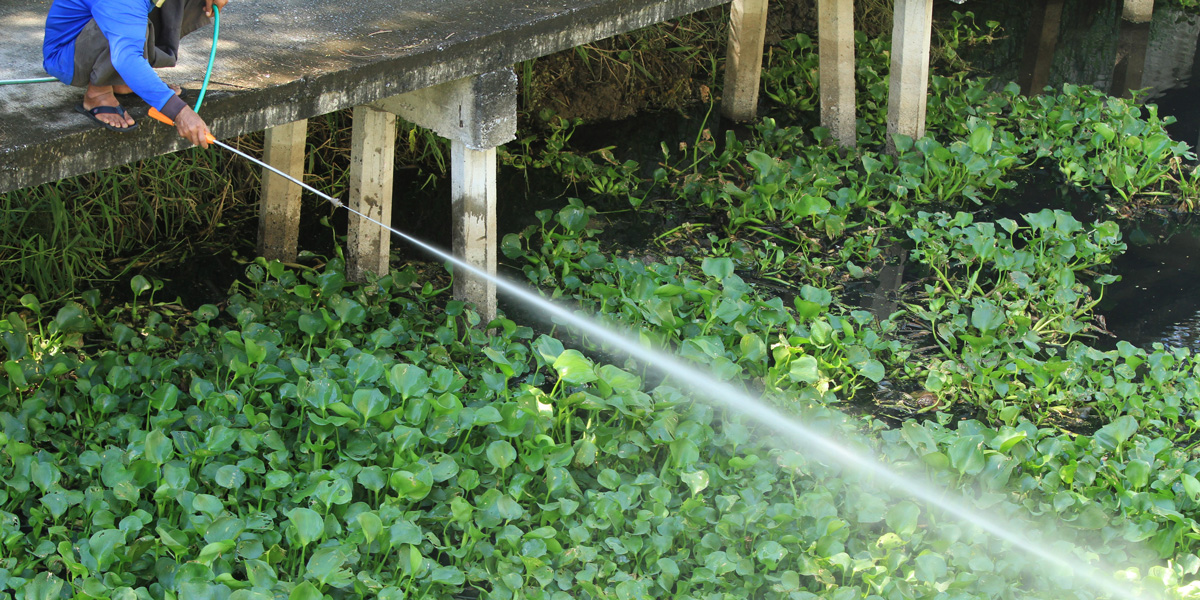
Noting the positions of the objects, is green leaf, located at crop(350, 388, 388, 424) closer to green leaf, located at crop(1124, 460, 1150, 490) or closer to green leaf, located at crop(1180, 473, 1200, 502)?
green leaf, located at crop(1124, 460, 1150, 490)

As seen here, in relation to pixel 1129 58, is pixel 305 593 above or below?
below

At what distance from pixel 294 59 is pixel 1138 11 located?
6.44 metres

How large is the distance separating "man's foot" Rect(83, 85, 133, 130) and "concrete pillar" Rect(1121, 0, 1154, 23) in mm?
6989

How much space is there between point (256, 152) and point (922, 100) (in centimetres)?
310

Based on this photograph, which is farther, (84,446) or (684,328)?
(684,328)

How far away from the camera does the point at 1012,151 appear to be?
5570mm

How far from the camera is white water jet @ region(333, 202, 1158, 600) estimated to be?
121 inches

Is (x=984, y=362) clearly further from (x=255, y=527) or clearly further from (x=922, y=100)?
(x=255, y=527)

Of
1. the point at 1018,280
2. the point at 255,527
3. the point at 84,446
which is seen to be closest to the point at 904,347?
the point at 1018,280

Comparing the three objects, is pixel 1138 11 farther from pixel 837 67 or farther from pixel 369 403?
pixel 369 403

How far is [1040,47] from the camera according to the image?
7465 mm

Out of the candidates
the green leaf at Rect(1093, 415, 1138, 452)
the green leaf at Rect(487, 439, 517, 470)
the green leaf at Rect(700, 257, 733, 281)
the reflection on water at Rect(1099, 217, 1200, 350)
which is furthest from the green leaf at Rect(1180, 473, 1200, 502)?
the green leaf at Rect(487, 439, 517, 470)

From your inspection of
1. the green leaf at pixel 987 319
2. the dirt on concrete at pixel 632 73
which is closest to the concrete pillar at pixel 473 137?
the green leaf at pixel 987 319

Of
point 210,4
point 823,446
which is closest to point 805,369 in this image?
point 823,446
